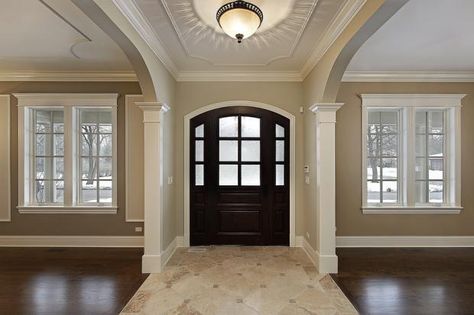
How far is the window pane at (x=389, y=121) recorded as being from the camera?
4.94 metres

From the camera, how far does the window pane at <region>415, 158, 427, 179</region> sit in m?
4.93

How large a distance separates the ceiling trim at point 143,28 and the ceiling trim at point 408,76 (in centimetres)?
295

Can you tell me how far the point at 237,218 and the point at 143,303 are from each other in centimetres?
223

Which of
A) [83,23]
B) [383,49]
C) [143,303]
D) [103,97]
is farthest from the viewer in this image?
[103,97]

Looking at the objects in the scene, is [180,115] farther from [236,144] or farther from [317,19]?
[317,19]

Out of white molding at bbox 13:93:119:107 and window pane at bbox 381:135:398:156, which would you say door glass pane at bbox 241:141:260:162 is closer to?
window pane at bbox 381:135:398:156

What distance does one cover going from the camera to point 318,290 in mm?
3199

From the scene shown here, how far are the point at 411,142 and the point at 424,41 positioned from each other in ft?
6.07

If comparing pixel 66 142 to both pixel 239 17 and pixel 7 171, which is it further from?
pixel 239 17

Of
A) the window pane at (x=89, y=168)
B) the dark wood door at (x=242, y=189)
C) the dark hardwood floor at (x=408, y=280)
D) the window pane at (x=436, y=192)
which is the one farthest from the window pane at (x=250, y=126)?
the window pane at (x=436, y=192)

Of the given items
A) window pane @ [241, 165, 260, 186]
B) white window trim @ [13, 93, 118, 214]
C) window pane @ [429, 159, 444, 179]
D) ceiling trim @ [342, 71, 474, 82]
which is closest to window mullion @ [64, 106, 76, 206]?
white window trim @ [13, 93, 118, 214]

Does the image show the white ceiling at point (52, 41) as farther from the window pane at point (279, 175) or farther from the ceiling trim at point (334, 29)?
the window pane at point (279, 175)

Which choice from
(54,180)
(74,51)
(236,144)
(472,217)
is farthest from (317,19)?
(54,180)

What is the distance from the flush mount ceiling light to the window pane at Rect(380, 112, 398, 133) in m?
3.34
